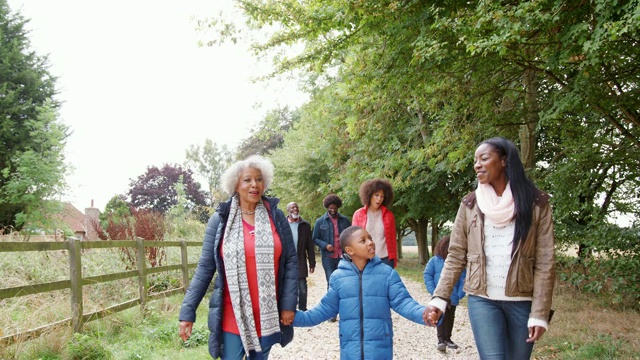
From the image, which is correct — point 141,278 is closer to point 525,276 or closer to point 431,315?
point 431,315

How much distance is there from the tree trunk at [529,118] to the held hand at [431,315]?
6.07m

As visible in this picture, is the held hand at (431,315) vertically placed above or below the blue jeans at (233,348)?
above

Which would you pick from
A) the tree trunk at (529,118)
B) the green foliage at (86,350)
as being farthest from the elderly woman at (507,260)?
the tree trunk at (529,118)

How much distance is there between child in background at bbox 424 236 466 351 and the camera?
6.14 metres

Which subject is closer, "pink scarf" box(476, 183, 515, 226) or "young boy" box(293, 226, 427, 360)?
"pink scarf" box(476, 183, 515, 226)

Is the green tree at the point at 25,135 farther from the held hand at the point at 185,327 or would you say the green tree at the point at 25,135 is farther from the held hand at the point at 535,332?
the held hand at the point at 535,332

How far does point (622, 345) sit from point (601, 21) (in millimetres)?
3603

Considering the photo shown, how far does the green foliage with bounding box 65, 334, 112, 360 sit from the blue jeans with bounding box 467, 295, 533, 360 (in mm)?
3814

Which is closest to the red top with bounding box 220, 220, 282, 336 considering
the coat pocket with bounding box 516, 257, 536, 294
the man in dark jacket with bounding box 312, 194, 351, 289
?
the coat pocket with bounding box 516, 257, 536, 294

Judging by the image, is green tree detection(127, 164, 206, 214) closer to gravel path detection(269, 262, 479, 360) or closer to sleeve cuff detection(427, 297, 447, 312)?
gravel path detection(269, 262, 479, 360)

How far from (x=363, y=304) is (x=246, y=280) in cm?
81

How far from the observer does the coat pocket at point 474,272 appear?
3.28m

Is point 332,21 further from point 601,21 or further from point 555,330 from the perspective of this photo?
point 555,330

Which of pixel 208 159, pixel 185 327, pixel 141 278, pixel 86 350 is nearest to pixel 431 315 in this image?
pixel 185 327
